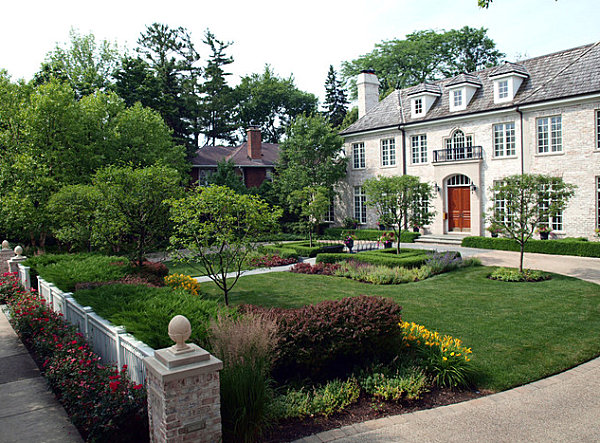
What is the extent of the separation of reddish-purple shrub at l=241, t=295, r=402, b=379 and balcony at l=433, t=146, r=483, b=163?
2012 cm

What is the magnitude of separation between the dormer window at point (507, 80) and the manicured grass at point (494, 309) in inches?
470

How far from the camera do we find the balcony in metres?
25.3

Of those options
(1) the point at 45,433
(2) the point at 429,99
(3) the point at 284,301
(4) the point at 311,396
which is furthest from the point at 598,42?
(1) the point at 45,433

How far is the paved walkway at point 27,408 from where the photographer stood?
571 centimetres

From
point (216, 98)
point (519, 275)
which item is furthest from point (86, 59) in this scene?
point (519, 275)

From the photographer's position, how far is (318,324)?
22.3ft

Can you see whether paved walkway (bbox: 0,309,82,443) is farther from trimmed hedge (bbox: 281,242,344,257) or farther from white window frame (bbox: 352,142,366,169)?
white window frame (bbox: 352,142,366,169)

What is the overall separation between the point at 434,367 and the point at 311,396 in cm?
201

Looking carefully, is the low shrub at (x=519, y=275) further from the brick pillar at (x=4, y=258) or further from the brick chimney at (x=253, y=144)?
the brick chimney at (x=253, y=144)

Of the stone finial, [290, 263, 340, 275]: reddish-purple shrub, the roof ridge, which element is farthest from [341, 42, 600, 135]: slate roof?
the stone finial

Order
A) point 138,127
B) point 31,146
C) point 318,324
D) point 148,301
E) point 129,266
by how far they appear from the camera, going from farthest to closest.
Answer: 1. point 138,127
2. point 31,146
3. point 129,266
4. point 148,301
5. point 318,324

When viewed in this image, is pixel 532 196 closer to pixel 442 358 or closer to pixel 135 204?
pixel 442 358

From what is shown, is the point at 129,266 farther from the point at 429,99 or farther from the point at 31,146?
the point at 429,99

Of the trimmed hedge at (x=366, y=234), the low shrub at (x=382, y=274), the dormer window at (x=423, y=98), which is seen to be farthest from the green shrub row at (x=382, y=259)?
the dormer window at (x=423, y=98)
